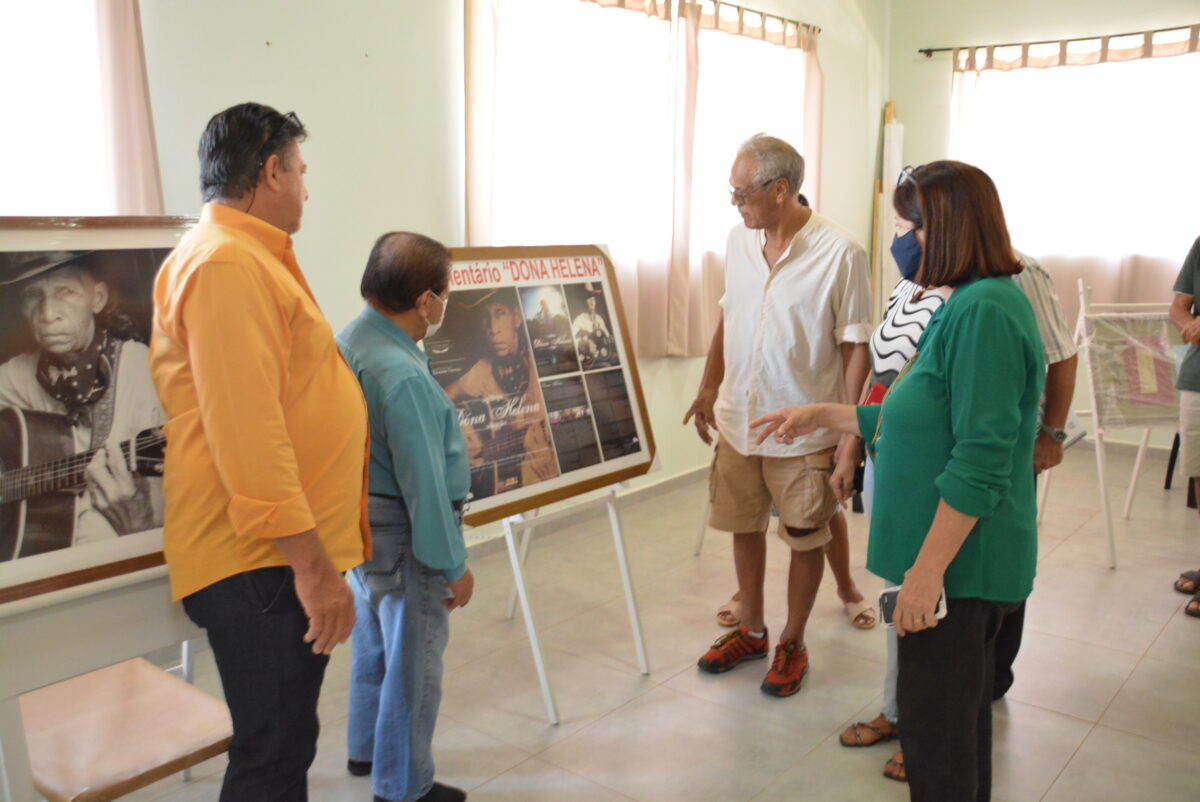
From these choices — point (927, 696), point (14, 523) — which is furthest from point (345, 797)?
point (927, 696)

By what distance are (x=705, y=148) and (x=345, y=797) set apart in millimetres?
3449

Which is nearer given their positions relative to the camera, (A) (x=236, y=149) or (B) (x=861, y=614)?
(A) (x=236, y=149)

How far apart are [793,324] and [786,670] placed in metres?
0.95

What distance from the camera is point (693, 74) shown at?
4.29m

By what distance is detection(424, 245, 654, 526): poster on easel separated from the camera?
231cm

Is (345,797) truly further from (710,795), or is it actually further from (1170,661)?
(1170,661)

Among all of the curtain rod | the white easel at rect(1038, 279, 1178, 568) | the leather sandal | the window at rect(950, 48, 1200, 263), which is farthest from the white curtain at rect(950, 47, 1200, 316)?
the leather sandal

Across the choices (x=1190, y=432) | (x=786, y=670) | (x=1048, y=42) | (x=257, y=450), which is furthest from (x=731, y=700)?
(x=1048, y=42)

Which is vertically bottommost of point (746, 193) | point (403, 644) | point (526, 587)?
point (526, 587)

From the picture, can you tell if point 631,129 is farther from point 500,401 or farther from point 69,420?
point 69,420

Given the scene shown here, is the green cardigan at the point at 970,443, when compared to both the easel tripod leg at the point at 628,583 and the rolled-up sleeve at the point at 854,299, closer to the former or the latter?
the rolled-up sleeve at the point at 854,299

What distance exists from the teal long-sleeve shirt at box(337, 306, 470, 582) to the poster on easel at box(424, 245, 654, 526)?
1.35ft

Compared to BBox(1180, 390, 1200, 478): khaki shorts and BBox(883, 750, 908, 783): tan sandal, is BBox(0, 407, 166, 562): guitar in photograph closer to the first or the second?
BBox(883, 750, 908, 783): tan sandal

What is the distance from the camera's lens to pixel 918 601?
1.39m
